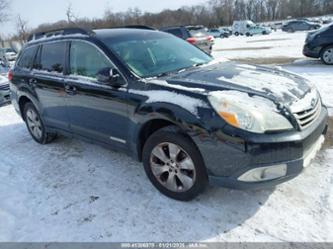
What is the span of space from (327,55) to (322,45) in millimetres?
399

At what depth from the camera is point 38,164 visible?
4359 millimetres

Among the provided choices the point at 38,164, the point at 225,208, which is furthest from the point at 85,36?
the point at 225,208

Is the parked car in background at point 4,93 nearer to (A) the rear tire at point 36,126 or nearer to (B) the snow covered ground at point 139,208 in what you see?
(A) the rear tire at point 36,126

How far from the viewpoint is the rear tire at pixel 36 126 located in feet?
16.4

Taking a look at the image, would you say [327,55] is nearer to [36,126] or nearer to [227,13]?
[36,126]

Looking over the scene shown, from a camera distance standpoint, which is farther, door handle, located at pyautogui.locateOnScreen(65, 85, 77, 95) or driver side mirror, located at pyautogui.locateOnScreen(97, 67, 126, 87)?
door handle, located at pyautogui.locateOnScreen(65, 85, 77, 95)

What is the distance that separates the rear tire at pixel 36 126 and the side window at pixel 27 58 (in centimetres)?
64

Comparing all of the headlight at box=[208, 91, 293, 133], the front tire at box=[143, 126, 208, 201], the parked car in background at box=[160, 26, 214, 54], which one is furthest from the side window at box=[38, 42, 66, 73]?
the parked car in background at box=[160, 26, 214, 54]

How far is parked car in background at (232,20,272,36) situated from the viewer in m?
43.4

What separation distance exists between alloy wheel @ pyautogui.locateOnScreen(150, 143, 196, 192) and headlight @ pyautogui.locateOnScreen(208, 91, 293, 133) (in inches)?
22.5

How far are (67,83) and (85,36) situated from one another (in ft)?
2.15

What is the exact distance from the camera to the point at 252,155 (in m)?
2.54

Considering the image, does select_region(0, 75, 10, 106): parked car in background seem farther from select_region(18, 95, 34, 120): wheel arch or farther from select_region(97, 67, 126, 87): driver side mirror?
select_region(97, 67, 126, 87): driver side mirror

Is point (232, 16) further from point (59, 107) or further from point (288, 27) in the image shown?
point (59, 107)
